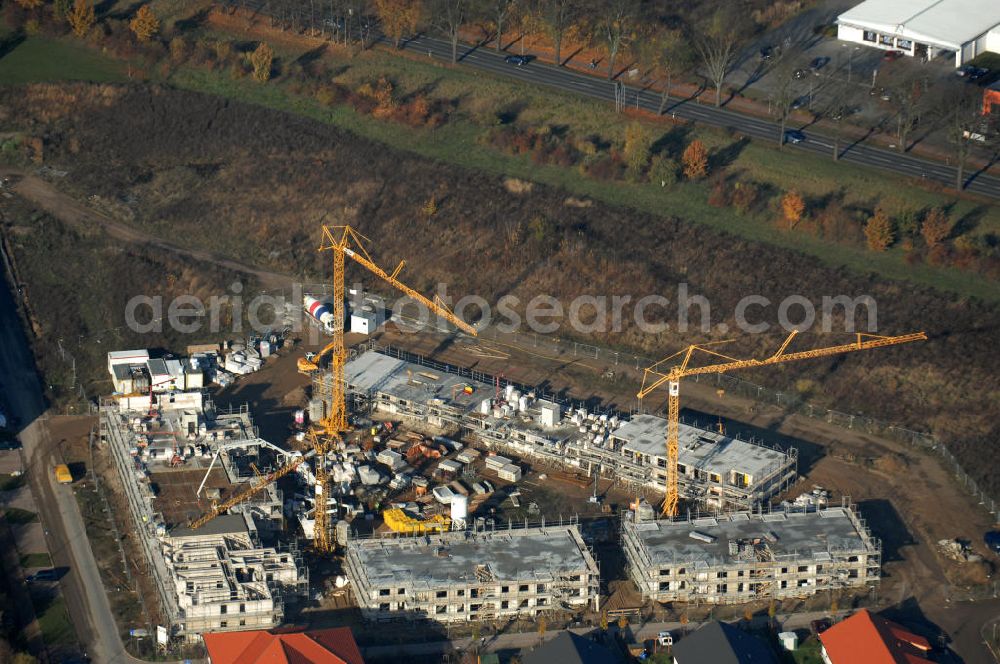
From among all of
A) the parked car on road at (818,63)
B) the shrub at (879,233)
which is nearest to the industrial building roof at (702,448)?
the shrub at (879,233)

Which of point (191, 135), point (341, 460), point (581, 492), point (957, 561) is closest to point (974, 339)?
point (957, 561)

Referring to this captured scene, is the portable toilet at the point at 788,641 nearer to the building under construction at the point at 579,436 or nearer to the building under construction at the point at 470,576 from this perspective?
the building under construction at the point at 470,576

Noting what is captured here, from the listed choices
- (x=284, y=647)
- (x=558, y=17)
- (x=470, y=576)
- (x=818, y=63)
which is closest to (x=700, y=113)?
(x=818, y=63)

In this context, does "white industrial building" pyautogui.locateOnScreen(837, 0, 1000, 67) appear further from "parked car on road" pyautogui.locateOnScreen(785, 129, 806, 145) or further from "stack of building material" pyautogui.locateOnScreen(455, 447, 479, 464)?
"stack of building material" pyautogui.locateOnScreen(455, 447, 479, 464)

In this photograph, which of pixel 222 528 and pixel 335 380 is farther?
pixel 335 380

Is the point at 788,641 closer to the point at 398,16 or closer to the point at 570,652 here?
the point at 570,652

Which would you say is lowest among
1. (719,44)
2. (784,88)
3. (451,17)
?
(784,88)

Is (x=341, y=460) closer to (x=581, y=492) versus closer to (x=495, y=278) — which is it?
(x=581, y=492)
